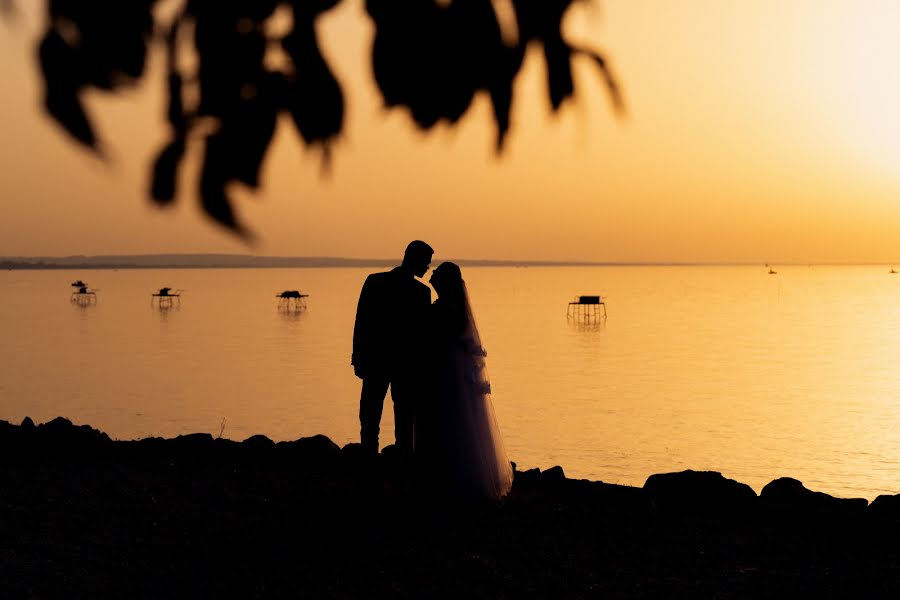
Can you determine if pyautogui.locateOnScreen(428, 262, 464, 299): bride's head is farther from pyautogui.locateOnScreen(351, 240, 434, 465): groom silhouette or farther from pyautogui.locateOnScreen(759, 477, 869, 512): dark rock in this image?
pyautogui.locateOnScreen(759, 477, 869, 512): dark rock

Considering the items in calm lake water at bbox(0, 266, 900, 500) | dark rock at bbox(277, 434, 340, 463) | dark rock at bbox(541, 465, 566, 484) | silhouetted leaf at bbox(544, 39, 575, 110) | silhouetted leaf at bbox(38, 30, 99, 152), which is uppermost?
silhouetted leaf at bbox(544, 39, 575, 110)

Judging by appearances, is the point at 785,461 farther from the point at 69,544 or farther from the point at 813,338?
the point at 813,338

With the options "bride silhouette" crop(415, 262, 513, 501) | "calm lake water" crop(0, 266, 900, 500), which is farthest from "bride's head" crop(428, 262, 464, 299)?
"calm lake water" crop(0, 266, 900, 500)

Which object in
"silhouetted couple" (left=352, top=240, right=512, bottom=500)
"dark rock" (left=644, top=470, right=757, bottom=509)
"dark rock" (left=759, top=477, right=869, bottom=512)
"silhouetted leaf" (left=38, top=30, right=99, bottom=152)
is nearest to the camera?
"silhouetted leaf" (left=38, top=30, right=99, bottom=152)

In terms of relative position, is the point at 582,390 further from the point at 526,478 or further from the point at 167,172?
the point at 167,172

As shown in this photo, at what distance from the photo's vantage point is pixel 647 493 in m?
8.06

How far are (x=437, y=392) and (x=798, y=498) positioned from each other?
10.1 ft

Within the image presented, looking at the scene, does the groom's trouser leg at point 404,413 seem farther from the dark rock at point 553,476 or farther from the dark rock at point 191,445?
the dark rock at point 191,445

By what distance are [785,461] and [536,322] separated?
45.0 meters

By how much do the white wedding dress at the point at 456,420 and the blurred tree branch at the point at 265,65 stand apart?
6157 millimetres

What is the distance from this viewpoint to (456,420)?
7730 mm

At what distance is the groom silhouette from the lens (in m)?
7.31

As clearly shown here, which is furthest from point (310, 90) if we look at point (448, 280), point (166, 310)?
point (166, 310)

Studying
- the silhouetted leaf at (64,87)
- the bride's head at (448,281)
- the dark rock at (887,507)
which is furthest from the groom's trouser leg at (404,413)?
the silhouetted leaf at (64,87)
